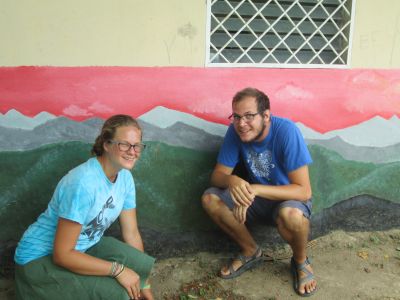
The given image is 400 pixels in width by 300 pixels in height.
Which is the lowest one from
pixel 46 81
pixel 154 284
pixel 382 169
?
pixel 154 284

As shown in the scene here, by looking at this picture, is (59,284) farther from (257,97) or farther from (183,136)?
(257,97)

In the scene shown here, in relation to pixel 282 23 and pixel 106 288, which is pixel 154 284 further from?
pixel 282 23

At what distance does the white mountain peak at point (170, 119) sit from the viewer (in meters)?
2.99

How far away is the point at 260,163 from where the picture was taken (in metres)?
2.91

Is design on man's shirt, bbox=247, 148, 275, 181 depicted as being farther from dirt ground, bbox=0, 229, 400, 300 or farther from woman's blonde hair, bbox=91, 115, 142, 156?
woman's blonde hair, bbox=91, 115, 142, 156

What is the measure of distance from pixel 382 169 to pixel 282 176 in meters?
1.19

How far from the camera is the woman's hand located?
2182mm

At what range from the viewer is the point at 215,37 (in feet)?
10.3

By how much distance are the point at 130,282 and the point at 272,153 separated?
1.25 metres

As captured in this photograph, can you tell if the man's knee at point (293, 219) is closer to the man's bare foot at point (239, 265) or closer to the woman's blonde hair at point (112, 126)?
the man's bare foot at point (239, 265)

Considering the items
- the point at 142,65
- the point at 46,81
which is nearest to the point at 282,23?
the point at 142,65

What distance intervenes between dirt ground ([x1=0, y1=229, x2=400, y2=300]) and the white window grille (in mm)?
1454

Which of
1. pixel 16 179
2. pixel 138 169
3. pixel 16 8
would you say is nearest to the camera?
pixel 16 8

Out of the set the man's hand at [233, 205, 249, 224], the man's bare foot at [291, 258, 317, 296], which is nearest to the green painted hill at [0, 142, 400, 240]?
the man's hand at [233, 205, 249, 224]
